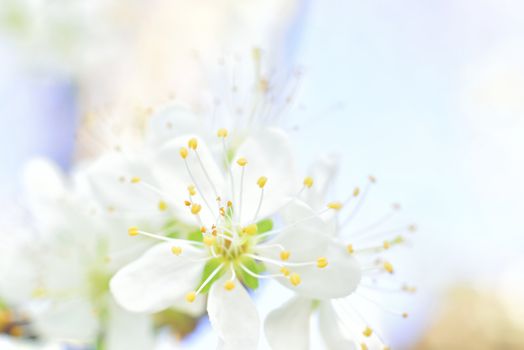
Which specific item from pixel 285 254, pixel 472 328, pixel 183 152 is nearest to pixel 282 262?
pixel 285 254

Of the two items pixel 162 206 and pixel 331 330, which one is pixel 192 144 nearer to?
pixel 162 206

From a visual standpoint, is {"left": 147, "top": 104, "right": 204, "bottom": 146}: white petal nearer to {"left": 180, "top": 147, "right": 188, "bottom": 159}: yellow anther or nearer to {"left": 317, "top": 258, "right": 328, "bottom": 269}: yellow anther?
{"left": 180, "top": 147, "right": 188, "bottom": 159}: yellow anther

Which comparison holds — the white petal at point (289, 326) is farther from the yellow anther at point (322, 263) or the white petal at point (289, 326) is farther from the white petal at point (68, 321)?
the white petal at point (68, 321)

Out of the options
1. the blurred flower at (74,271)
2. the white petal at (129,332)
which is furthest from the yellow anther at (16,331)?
the white petal at (129,332)

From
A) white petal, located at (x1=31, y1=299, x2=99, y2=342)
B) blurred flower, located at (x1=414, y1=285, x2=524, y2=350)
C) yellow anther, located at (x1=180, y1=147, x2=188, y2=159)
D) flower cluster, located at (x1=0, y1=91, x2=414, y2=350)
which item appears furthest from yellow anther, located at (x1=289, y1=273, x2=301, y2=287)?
blurred flower, located at (x1=414, y1=285, x2=524, y2=350)

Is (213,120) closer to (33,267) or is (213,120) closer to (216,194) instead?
(216,194)

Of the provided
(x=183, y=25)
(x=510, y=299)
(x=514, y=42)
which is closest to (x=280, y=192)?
(x=183, y=25)
